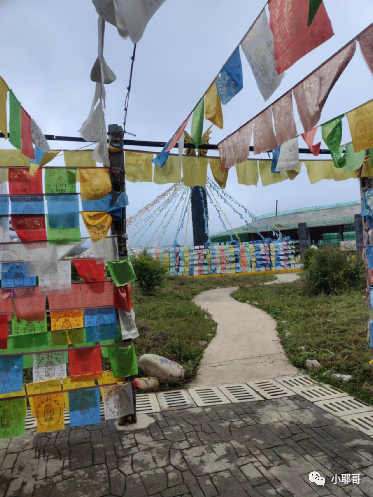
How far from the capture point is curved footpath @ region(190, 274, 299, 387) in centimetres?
537

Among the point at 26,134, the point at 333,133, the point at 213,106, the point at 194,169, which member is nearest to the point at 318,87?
the point at 213,106

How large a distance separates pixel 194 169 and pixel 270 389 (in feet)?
11.4

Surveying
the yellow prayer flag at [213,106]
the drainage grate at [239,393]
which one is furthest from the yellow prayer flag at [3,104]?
the drainage grate at [239,393]

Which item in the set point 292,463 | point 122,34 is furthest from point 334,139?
point 292,463

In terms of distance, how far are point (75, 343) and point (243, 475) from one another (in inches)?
79.1

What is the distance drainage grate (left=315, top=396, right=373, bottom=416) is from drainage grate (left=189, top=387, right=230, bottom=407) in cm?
117

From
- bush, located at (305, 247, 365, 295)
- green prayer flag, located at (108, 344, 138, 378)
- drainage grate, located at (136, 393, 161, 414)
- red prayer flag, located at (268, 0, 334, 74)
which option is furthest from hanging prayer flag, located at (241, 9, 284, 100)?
bush, located at (305, 247, 365, 295)

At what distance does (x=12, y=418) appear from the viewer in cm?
337

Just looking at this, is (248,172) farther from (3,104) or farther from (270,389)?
(3,104)

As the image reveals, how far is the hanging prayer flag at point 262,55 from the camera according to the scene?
8.91 ft

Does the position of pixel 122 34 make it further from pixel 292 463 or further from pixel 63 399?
pixel 292 463

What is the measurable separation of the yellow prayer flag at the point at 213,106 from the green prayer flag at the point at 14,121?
1870 millimetres

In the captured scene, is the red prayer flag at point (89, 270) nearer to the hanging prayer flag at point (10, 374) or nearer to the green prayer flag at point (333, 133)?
the hanging prayer flag at point (10, 374)

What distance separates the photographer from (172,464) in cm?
305
